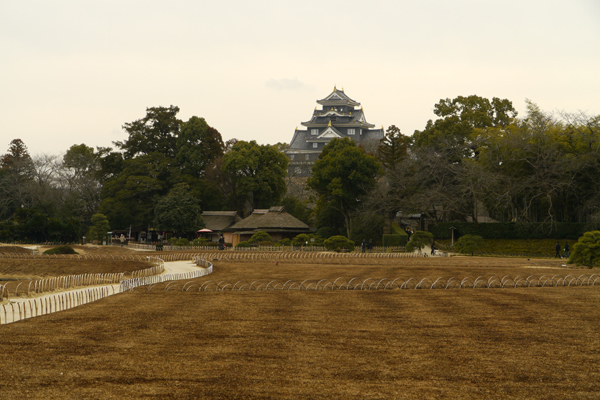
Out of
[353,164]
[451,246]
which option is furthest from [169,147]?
[451,246]

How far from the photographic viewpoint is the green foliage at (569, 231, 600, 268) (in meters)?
30.9

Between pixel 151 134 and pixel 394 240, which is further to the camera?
pixel 151 134

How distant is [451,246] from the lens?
49.7 meters

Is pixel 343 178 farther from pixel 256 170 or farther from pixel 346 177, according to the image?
pixel 256 170

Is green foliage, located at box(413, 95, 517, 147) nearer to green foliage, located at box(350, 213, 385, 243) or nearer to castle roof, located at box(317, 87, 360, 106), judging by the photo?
green foliage, located at box(350, 213, 385, 243)

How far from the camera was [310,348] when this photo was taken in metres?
11.9

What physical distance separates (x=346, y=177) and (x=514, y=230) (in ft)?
53.3

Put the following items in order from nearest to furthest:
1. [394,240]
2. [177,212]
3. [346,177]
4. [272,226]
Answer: [394,240]
[346,177]
[272,226]
[177,212]

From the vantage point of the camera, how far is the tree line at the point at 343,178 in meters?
49.1

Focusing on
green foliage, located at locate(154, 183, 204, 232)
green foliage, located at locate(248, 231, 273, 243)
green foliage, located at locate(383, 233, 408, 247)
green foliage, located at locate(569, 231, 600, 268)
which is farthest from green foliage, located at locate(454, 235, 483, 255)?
green foliage, located at locate(154, 183, 204, 232)

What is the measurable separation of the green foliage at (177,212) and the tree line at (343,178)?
Answer: 4.5 inches

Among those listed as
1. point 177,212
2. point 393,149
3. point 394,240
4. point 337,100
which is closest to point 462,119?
point 393,149

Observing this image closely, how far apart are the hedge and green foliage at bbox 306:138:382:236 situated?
771 centimetres

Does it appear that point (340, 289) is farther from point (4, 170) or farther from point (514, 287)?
point (4, 170)
